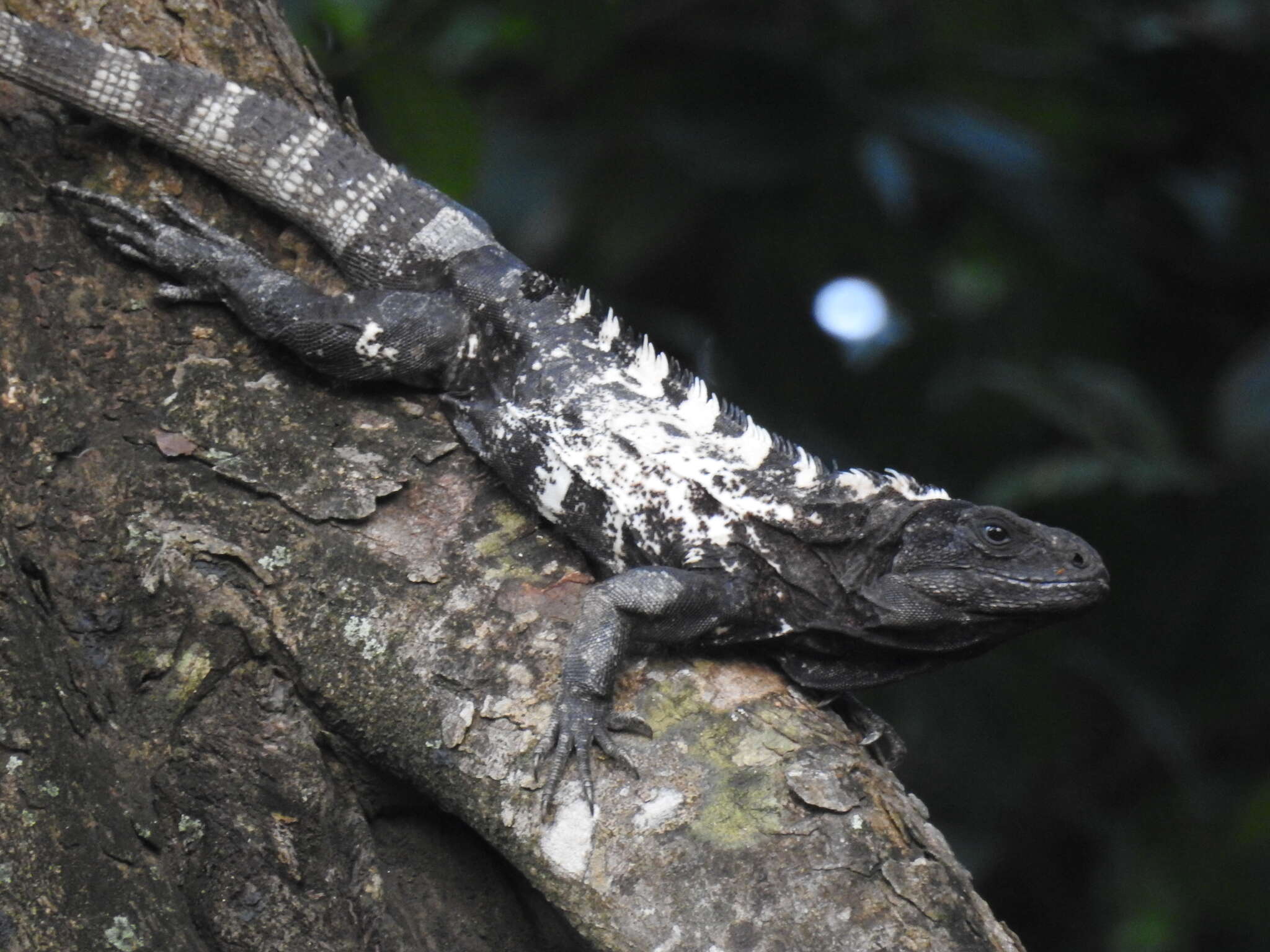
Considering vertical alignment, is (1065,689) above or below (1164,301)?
below

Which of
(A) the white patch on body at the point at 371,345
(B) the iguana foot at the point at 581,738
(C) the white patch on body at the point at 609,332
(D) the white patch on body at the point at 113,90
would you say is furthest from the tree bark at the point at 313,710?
(C) the white patch on body at the point at 609,332

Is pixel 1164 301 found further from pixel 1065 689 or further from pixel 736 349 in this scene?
pixel 736 349

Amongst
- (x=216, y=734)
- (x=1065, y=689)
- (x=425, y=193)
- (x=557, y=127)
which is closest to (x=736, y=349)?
(x=557, y=127)

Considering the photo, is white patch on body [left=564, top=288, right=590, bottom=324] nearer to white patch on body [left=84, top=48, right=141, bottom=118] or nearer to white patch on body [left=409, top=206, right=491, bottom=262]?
white patch on body [left=409, top=206, right=491, bottom=262]

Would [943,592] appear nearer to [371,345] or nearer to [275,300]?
[371,345]

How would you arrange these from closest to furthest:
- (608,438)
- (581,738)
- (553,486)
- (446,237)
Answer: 1. (581,738)
2. (553,486)
3. (608,438)
4. (446,237)

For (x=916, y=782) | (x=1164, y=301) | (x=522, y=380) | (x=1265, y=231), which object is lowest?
(x=916, y=782)

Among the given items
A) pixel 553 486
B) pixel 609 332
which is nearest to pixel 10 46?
pixel 609 332
